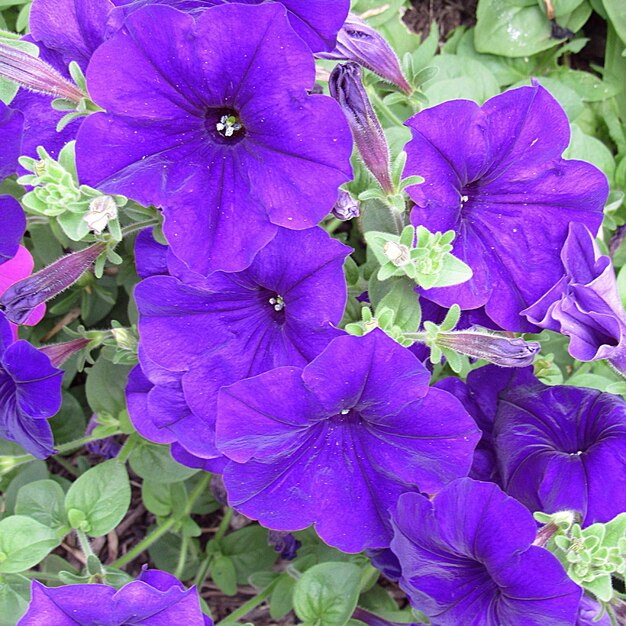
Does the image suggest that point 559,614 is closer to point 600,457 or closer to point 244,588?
point 600,457

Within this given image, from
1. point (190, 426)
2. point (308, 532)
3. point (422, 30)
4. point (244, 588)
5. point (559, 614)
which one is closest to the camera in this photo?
point (559, 614)

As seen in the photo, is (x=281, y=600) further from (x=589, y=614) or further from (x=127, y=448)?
(x=589, y=614)

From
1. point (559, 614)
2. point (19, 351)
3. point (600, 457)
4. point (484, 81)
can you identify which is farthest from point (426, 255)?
point (484, 81)

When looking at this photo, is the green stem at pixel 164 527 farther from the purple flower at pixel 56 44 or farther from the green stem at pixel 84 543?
the purple flower at pixel 56 44

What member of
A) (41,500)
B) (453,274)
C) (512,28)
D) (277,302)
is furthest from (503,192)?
(41,500)

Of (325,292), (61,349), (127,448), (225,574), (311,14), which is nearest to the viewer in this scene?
(311,14)

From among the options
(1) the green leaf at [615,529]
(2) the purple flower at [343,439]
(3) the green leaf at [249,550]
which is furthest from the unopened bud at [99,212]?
(3) the green leaf at [249,550]

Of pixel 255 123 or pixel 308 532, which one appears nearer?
pixel 255 123
